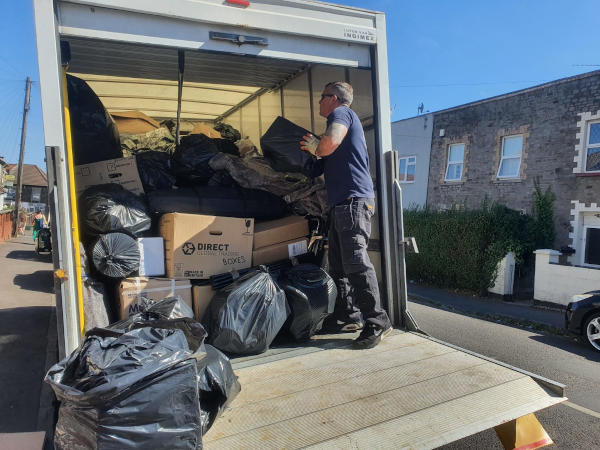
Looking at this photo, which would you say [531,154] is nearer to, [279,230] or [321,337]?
[279,230]

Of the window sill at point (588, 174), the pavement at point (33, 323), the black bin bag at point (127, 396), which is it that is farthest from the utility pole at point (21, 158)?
the black bin bag at point (127, 396)

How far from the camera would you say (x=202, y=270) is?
3207mm

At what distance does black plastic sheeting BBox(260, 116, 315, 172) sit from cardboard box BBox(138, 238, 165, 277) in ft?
4.43

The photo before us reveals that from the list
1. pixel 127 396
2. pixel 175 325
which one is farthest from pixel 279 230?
pixel 127 396

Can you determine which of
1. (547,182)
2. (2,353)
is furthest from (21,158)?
(547,182)

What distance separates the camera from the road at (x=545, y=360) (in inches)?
130

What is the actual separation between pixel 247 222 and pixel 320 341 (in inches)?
43.4

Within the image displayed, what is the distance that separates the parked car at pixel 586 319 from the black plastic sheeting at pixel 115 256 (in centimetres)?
631

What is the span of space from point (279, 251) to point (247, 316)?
0.96 m

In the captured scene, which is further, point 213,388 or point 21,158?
point 21,158

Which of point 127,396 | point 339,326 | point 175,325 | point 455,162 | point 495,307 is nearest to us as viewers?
point 127,396

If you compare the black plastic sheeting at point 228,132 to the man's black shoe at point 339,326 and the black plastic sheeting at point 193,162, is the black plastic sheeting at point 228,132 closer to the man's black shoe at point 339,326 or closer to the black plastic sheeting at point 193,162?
the black plastic sheeting at point 193,162

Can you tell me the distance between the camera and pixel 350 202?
2969mm

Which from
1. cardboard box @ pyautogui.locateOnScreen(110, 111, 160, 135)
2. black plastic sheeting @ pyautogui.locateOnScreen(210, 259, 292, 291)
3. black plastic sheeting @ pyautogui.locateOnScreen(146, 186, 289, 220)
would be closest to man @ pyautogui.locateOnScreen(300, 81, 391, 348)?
black plastic sheeting @ pyautogui.locateOnScreen(210, 259, 292, 291)
